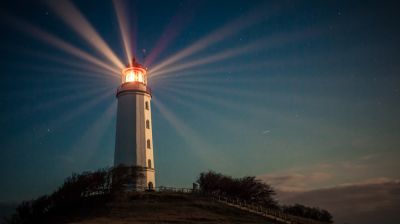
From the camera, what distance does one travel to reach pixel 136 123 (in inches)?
1860

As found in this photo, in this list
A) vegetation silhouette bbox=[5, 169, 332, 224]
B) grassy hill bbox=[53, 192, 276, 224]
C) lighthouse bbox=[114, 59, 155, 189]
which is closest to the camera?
grassy hill bbox=[53, 192, 276, 224]

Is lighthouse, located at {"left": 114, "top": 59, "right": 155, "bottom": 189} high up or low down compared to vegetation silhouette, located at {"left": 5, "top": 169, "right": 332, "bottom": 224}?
up

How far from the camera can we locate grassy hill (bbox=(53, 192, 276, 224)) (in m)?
31.2

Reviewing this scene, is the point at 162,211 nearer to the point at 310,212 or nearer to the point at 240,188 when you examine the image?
the point at 240,188

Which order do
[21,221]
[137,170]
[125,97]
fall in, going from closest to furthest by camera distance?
[21,221] < [137,170] < [125,97]

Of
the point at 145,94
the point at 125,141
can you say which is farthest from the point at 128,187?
the point at 145,94

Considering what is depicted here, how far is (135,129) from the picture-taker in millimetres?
46875

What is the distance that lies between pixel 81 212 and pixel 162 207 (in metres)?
7.28

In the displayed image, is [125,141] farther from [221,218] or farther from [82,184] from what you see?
[221,218]

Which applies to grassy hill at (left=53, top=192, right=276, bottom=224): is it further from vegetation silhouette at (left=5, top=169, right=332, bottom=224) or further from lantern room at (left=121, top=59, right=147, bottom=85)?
lantern room at (left=121, top=59, right=147, bottom=85)

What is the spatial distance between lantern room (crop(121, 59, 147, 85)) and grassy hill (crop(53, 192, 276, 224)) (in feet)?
58.4

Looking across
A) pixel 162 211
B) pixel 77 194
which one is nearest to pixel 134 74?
pixel 77 194

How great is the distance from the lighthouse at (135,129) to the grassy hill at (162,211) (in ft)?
22.4

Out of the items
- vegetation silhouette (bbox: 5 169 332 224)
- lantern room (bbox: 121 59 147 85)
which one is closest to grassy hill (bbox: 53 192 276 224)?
vegetation silhouette (bbox: 5 169 332 224)
